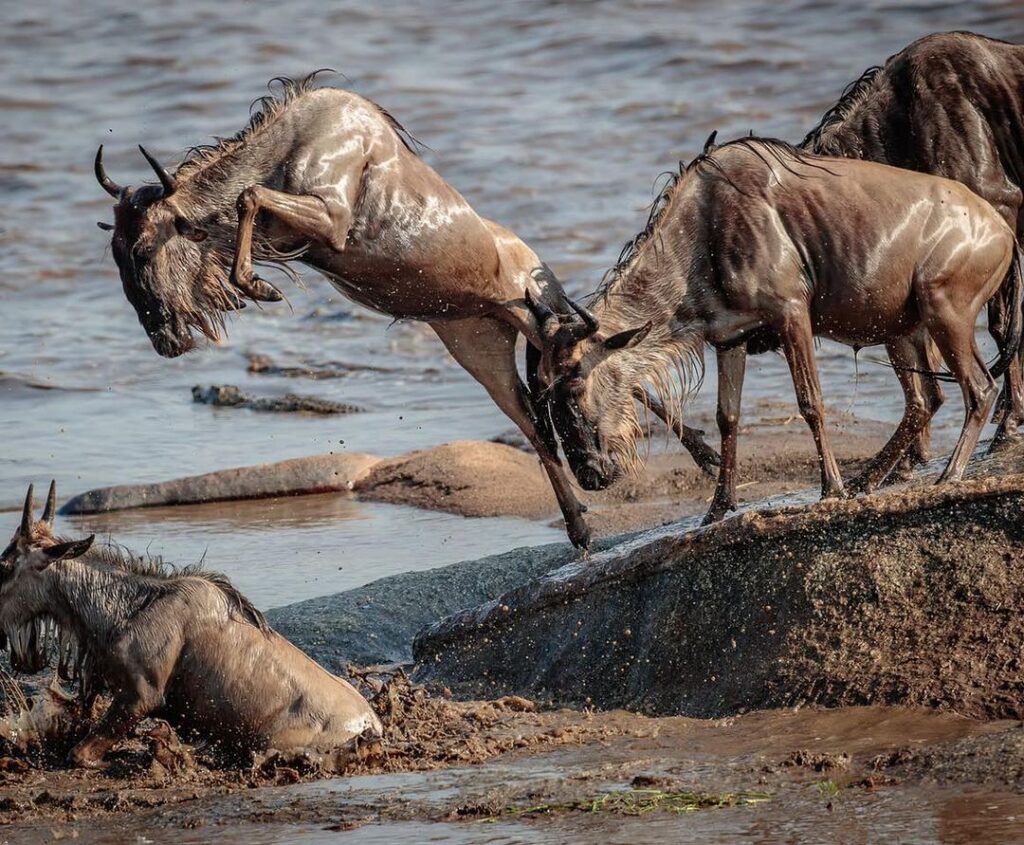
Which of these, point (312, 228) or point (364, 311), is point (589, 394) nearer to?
point (312, 228)

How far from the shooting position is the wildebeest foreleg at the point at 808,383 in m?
9.40

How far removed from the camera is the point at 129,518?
12.7 metres

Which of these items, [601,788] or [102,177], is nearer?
Result: [601,788]

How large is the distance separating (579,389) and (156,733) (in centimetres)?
298

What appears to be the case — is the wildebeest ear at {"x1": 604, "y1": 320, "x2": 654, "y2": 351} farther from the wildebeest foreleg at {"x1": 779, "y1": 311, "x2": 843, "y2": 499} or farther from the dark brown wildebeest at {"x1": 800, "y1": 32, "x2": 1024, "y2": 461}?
the dark brown wildebeest at {"x1": 800, "y1": 32, "x2": 1024, "y2": 461}

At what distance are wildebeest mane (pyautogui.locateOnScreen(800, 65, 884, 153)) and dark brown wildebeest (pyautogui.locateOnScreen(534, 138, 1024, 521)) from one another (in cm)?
135

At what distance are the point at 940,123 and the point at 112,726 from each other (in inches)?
251

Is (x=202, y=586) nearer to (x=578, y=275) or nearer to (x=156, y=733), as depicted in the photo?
(x=156, y=733)

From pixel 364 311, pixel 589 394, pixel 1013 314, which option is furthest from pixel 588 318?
pixel 364 311

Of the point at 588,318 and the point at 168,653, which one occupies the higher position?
the point at 588,318

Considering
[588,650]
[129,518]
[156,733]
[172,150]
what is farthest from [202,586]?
[172,150]

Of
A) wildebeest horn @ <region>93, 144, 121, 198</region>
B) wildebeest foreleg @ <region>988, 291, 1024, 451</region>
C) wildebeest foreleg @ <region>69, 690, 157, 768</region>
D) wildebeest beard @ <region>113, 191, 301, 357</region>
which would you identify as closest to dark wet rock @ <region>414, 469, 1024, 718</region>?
wildebeest foreleg @ <region>69, 690, 157, 768</region>

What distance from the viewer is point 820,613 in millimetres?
8039

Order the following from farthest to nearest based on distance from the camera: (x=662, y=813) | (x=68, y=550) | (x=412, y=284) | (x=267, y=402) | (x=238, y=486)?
(x=267, y=402) → (x=238, y=486) → (x=412, y=284) → (x=68, y=550) → (x=662, y=813)
